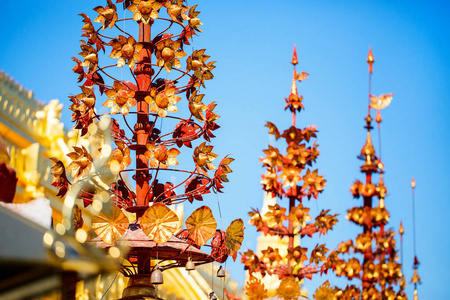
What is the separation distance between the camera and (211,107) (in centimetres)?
380

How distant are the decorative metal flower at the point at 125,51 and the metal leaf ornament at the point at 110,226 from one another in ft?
3.44

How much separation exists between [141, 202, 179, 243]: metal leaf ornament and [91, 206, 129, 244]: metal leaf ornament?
11 cm

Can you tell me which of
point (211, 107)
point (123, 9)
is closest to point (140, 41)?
point (123, 9)

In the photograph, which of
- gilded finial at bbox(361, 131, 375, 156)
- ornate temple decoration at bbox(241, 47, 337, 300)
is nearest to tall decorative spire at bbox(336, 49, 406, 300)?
gilded finial at bbox(361, 131, 375, 156)

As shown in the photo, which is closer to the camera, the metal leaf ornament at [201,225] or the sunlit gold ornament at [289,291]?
the metal leaf ornament at [201,225]

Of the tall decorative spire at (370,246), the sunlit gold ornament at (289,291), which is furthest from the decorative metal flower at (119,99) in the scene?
the tall decorative spire at (370,246)

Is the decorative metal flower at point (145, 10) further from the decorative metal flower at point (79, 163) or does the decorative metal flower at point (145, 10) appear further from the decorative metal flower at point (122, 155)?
the decorative metal flower at point (79, 163)

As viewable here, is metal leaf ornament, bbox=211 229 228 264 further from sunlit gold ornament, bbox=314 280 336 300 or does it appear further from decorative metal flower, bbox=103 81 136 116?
sunlit gold ornament, bbox=314 280 336 300

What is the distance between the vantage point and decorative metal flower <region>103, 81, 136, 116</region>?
12.1 feet

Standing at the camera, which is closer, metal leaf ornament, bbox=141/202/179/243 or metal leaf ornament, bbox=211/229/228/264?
metal leaf ornament, bbox=141/202/179/243

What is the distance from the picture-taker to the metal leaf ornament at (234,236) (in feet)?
11.9

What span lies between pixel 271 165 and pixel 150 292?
201 inches

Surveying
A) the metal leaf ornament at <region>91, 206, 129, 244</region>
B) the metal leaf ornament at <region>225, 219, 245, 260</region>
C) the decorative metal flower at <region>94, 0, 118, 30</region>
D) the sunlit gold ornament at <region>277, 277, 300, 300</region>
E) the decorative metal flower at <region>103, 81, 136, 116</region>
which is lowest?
the metal leaf ornament at <region>91, 206, 129, 244</region>

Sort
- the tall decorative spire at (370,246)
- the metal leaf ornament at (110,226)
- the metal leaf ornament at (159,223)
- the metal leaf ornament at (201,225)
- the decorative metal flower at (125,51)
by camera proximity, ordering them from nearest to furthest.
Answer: the metal leaf ornament at (110,226), the metal leaf ornament at (159,223), the metal leaf ornament at (201,225), the decorative metal flower at (125,51), the tall decorative spire at (370,246)
